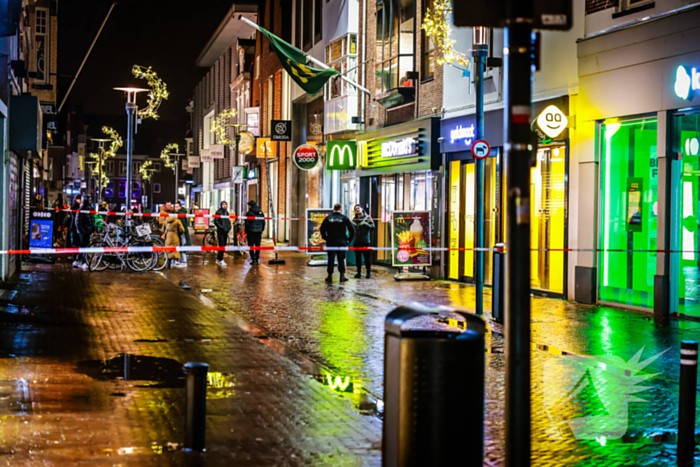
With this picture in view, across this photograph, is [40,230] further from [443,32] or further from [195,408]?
[195,408]

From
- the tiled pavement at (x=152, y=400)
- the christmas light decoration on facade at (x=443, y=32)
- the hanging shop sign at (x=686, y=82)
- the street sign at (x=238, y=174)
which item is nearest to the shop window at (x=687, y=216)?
the hanging shop sign at (x=686, y=82)

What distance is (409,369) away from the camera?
15.2ft

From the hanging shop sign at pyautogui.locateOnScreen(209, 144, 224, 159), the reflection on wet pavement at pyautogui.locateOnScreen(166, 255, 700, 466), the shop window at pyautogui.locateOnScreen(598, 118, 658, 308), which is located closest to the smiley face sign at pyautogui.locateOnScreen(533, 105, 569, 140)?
the shop window at pyautogui.locateOnScreen(598, 118, 658, 308)

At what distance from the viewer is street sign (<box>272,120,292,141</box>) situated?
32.0 metres

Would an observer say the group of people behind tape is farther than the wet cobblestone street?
Yes

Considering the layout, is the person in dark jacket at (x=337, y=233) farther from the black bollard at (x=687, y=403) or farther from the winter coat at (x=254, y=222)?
the black bollard at (x=687, y=403)

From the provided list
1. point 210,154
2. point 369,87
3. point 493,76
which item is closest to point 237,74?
point 210,154

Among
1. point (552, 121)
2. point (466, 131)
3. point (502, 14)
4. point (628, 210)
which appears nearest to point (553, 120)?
point (552, 121)

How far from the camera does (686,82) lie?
13.0 meters

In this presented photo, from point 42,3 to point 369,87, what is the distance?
12.2 meters

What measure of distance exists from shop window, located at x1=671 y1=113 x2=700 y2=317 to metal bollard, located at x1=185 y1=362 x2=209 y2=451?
380 inches

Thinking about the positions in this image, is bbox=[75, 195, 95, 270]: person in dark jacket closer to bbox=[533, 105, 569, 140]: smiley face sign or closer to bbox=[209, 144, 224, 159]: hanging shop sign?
bbox=[533, 105, 569, 140]: smiley face sign

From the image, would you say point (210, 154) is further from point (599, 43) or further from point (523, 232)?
point (523, 232)

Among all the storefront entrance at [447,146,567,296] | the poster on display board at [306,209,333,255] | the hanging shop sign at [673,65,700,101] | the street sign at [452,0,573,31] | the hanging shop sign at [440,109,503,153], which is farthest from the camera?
the poster on display board at [306,209,333,255]
